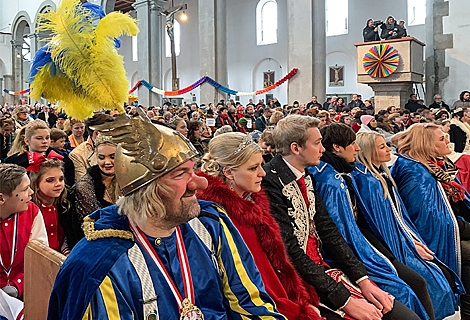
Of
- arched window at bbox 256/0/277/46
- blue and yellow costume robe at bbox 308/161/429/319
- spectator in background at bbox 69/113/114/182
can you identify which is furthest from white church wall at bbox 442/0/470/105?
arched window at bbox 256/0/277/46

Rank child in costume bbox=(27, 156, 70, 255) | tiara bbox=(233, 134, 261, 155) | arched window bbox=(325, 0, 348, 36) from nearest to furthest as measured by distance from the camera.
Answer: tiara bbox=(233, 134, 261, 155)
child in costume bbox=(27, 156, 70, 255)
arched window bbox=(325, 0, 348, 36)

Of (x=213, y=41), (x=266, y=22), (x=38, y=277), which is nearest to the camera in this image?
(x=38, y=277)

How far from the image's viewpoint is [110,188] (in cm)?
329

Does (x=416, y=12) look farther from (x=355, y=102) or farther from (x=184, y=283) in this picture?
(x=184, y=283)

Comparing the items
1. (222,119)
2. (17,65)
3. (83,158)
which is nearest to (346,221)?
(83,158)

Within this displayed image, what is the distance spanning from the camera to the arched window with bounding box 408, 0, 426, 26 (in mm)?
20938

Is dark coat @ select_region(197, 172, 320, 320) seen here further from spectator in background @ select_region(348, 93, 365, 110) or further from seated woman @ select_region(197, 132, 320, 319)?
spectator in background @ select_region(348, 93, 365, 110)

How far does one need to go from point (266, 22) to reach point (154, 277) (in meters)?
26.4

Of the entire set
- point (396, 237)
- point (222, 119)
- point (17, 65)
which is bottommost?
point (396, 237)

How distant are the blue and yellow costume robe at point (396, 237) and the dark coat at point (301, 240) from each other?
636mm

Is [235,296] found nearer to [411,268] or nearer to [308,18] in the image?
[411,268]

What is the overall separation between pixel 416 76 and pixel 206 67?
739 cm

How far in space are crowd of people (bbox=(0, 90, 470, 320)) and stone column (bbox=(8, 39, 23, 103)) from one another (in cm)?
2835

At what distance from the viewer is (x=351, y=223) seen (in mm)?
3158
